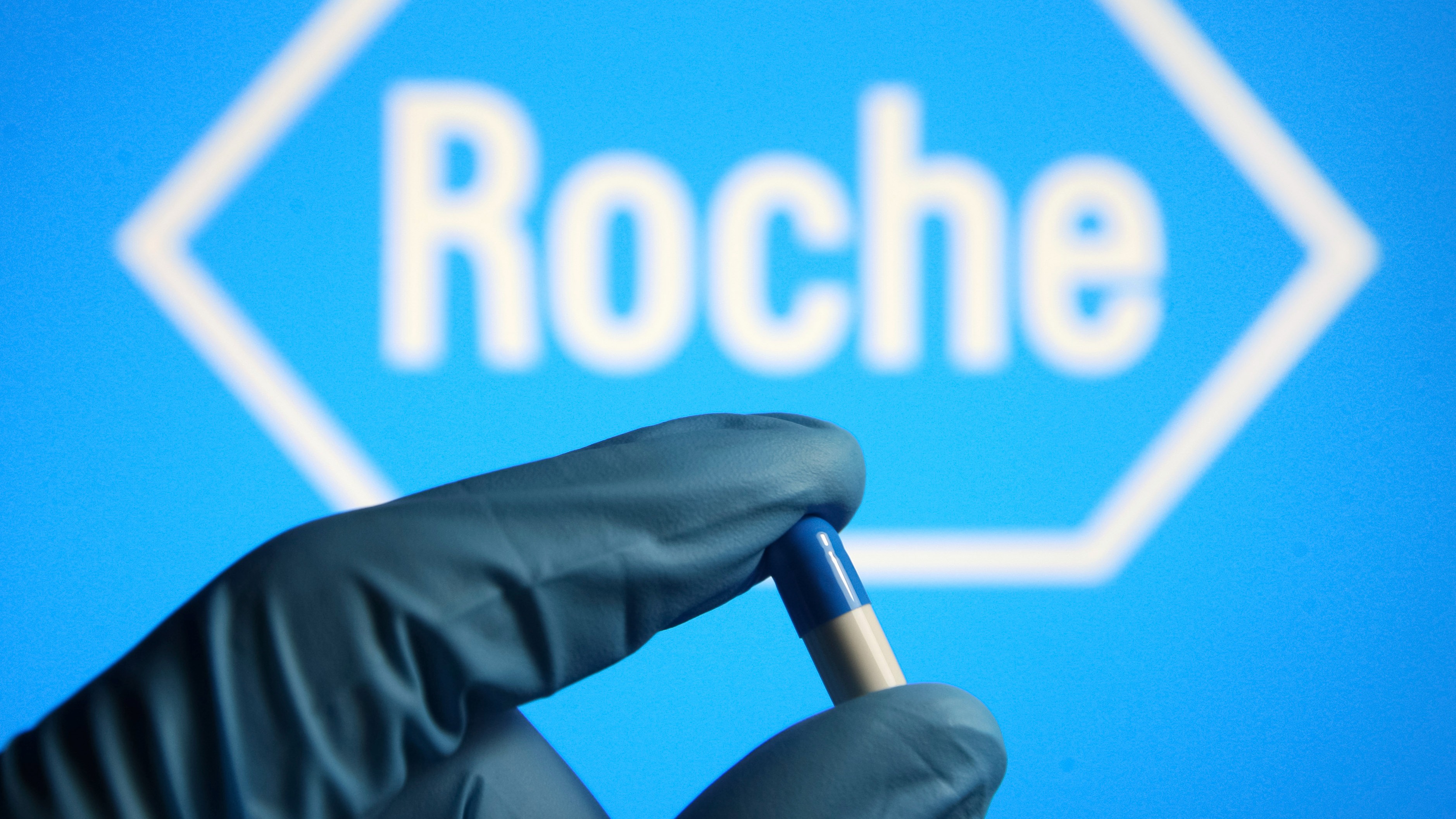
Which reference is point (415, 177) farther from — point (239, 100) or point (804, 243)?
point (804, 243)

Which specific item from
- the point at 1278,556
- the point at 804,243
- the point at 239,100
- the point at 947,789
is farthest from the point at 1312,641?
the point at 239,100

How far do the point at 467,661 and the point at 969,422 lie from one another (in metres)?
0.64

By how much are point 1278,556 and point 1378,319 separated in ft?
0.78

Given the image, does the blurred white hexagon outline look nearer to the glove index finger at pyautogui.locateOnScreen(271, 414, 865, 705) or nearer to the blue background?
the blue background

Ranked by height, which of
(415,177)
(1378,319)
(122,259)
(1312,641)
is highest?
(122,259)

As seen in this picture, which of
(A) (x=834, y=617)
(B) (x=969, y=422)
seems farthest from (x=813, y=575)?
(B) (x=969, y=422)

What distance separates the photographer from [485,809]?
13.9 inches

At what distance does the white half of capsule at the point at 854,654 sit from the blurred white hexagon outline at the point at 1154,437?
20.9 inches

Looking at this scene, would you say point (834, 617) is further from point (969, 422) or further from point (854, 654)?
point (969, 422)

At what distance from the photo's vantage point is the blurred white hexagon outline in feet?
2.85

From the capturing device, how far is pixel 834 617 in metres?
0.33

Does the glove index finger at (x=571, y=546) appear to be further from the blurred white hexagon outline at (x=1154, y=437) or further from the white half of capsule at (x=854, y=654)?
the blurred white hexagon outline at (x=1154, y=437)

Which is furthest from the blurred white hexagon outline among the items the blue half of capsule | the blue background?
the blue half of capsule

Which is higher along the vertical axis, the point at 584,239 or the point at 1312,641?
the point at 584,239
